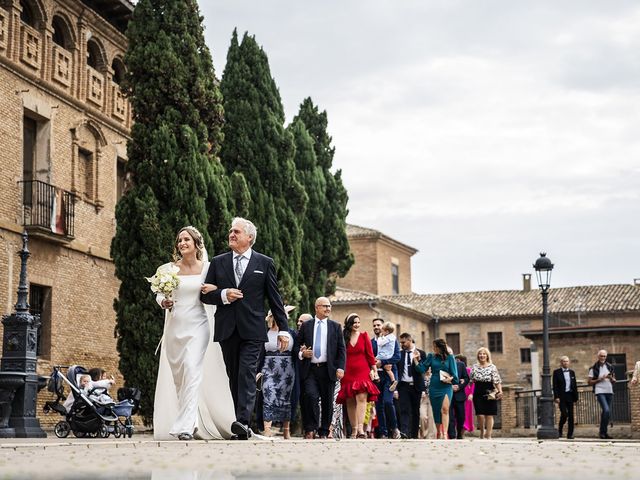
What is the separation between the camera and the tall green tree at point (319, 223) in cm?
3266

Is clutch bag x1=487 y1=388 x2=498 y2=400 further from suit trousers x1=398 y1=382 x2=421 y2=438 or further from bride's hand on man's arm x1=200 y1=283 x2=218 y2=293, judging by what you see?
bride's hand on man's arm x1=200 y1=283 x2=218 y2=293

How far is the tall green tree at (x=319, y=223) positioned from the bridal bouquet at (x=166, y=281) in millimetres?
21413

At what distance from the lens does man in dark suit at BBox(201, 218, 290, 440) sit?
1036cm

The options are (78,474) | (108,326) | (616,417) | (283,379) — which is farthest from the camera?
(616,417)

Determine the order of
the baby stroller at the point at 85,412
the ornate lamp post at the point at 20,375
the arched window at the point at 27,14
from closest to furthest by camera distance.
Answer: the ornate lamp post at the point at 20,375
the baby stroller at the point at 85,412
the arched window at the point at 27,14

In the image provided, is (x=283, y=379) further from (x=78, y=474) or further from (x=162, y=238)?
(x=78, y=474)

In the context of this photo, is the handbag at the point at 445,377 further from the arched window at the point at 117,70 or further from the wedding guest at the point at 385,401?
the arched window at the point at 117,70

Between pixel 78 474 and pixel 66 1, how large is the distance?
68.7 feet

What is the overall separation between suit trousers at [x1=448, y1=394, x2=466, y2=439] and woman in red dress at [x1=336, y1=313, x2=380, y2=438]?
3.52 m

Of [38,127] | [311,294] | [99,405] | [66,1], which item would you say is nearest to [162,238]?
[99,405]

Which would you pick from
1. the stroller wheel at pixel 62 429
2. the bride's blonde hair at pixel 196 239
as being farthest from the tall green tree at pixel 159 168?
the bride's blonde hair at pixel 196 239

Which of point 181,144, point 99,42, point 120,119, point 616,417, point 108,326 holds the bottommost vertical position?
point 616,417

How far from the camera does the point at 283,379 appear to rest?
576 inches

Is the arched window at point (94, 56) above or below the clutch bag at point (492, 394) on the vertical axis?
above
